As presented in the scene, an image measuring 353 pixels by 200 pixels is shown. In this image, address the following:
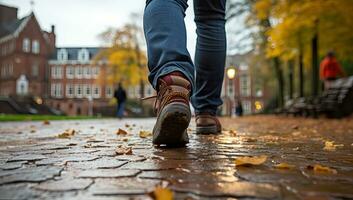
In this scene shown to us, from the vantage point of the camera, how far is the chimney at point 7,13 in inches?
2751

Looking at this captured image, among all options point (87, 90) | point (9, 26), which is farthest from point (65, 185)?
point (9, 26)

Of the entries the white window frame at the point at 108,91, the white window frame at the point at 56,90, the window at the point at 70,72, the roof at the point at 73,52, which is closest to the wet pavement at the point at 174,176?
the white window frame at the point at 108,91

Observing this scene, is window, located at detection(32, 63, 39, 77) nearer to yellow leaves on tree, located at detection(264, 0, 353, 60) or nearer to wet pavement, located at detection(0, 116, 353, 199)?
yellow leaves on tree, located at detection(264, 0, 353, 60)

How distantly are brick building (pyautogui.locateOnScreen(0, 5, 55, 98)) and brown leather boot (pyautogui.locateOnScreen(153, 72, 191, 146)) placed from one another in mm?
63045

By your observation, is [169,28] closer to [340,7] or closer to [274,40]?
[340,7]

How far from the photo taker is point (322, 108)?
439 inches

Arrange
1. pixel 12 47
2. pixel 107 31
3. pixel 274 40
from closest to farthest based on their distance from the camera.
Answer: pixel 274 40 → pixel 107 31 → pixel 12 47

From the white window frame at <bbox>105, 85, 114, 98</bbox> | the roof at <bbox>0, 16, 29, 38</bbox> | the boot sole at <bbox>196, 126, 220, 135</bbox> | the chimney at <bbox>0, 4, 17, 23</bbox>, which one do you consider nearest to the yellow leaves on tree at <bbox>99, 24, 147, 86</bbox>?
the white window frame at <bbox>105, 85, 114, 98</bbox>

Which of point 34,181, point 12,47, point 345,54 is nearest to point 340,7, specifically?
point 345,54

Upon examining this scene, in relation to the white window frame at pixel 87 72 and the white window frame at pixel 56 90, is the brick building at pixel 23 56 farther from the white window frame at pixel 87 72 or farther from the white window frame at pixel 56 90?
the white window frame at pixel 87 72

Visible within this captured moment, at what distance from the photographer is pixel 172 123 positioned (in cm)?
199

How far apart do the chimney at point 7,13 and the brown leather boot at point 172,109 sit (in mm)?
75187

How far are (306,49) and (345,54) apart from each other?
5.00ft

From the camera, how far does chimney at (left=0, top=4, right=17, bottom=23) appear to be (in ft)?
229
